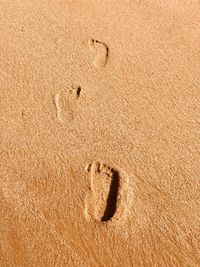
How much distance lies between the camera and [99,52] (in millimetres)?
2111

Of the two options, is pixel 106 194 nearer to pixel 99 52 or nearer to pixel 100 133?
pixel 100 133

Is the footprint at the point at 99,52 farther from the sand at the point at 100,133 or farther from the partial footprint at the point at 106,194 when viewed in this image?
the partial footprint at the point at 106,194

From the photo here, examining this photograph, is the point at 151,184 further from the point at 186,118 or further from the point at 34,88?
the point at 34,88

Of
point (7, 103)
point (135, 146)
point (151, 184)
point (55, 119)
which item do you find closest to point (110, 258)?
point (151, 184)

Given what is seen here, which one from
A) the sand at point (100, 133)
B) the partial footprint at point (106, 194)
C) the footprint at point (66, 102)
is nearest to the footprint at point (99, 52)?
the sand at point (100, 133)

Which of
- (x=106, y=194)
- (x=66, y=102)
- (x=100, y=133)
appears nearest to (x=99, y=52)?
(x=66, y=102)

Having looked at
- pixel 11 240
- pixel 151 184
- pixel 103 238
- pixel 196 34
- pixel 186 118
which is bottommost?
pixel 11 240

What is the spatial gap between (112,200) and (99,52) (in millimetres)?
699

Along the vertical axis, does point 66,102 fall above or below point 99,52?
below

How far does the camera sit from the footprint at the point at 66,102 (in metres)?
1.93

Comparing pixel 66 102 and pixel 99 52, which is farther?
pixel 99 52

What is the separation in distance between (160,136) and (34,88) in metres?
0.56

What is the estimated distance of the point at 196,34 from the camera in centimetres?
213

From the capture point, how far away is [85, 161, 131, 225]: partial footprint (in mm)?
1687
